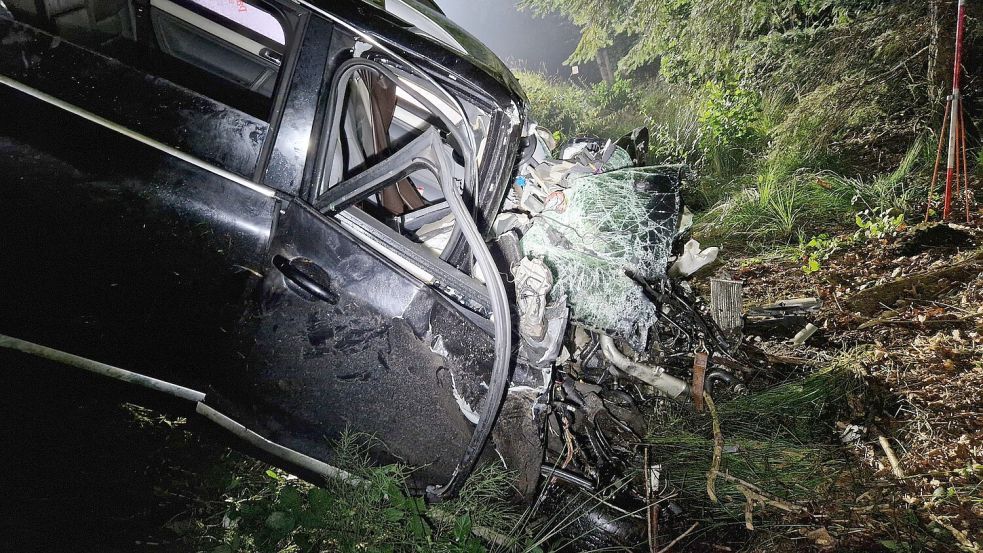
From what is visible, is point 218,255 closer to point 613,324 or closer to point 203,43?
point 613,324

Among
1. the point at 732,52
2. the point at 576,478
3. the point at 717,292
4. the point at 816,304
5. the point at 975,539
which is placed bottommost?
the point at 576,478

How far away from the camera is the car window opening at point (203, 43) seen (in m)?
2.31

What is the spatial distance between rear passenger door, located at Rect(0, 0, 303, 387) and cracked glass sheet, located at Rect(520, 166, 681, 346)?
4.41 feet

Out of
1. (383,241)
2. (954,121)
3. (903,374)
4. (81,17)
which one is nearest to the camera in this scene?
(383,241)

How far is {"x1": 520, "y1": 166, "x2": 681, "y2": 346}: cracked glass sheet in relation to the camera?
2.28 meters

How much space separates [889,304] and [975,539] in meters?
1.64

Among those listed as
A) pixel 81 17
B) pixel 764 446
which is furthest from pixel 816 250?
pixel 81 17

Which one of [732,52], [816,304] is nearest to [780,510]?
[816,304]

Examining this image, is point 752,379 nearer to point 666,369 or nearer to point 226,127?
point 666,369

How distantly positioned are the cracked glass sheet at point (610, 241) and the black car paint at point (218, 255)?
80cm

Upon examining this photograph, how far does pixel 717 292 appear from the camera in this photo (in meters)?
2.82

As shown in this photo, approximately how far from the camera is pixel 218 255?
1507mm

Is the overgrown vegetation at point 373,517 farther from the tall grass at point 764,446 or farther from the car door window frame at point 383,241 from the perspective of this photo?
the tall grass at point 764,446

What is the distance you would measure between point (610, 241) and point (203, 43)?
9.41ft
